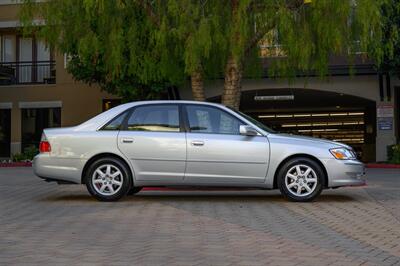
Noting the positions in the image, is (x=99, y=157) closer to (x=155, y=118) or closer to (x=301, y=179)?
(x=155, y=118)

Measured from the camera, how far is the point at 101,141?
1035cm

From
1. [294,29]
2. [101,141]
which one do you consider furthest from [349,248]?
[294,29]

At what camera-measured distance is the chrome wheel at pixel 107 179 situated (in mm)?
10391

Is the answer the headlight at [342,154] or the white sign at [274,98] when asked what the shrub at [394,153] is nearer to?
the white sign at [274,98]

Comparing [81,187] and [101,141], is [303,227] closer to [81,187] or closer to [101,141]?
[101,141]

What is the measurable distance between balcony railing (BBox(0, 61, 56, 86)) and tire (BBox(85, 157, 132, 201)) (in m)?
17.1

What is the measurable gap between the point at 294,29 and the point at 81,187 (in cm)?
565

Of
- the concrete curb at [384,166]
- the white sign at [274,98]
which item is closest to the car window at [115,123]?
the concrete curb at [384,166]

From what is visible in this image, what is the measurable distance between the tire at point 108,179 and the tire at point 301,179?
8.41ft

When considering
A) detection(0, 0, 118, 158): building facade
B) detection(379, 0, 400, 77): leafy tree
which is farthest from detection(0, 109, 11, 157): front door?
detection(379, 0, 400, 77): leafy tree

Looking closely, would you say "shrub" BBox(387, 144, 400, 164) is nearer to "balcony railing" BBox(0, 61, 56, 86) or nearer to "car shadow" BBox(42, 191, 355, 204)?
"car shadow" BBox(42, 191, 355, 204)

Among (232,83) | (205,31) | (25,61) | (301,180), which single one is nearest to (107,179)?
(301,180)

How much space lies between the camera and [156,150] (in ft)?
33.8

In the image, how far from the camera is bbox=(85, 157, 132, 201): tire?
1037 cm
